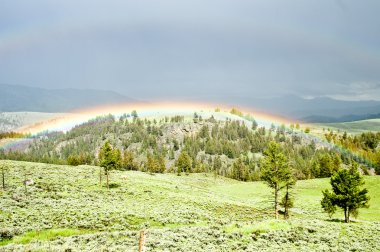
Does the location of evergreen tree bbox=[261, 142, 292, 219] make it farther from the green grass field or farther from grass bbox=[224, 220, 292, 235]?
grass bbox=[224, 220, 292, 235]

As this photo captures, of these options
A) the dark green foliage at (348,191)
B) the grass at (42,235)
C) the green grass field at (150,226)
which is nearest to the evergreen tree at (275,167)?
the green grass field at (150,226)

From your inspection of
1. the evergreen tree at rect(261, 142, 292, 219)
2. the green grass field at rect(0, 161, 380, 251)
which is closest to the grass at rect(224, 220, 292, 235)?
the green grass field at rect(0, 161, 380, 251)

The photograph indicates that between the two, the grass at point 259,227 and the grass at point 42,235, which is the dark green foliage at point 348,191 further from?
the grass at point 42,235

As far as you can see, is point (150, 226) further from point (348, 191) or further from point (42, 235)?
point (348, 191)

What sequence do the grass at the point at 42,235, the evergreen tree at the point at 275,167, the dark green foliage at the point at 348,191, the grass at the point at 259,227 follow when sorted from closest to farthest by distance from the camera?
1. the grass at the point at 42,235
2. the grass at the point at 259,227
3. the dark green foliage at the point at 348,191
4. the evergreen tree at the point at 275,167

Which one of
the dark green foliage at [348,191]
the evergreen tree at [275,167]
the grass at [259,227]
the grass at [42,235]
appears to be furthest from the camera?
the evergreen tree at [275,167]

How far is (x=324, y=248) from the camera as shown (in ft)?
97.2

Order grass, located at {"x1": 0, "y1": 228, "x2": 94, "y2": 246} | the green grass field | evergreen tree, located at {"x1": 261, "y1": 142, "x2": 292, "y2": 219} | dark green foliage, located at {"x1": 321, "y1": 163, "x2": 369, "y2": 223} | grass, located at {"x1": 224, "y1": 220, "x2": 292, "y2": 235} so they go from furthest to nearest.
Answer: evergreen tree, located at {"x1": 261, "y1": 142, "x2": 292, "y2": 219} → dark green foliage, located at {"x1": 321, "y1": 163, "x2": 369, "y2": 223} → grass, located at {"x1": 224, "y1": 220, "x2": 292, "y2": 235} → grass, located at {"x1": 0, "y1": 228, "x2": 94, "y2": 246} → the green grass field

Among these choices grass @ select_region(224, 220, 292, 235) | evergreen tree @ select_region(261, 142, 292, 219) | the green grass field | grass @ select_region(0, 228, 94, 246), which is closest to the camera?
the green grass field

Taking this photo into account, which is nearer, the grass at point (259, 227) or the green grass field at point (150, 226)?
the green grass field at point (150, 226)

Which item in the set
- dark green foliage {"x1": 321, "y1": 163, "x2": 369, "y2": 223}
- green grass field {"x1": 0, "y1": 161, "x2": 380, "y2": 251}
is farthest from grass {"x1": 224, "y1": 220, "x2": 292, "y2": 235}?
dark green foliage {"x1": 321, "y1": 163, "x2": 369, "y2": 223}

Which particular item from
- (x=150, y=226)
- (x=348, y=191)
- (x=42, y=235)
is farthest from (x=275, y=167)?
(x=42, y=235)

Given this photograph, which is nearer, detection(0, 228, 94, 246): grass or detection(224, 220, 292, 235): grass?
detection(0, 228, 94, 246): grass

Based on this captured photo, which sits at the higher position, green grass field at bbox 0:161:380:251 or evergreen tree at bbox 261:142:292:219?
evergreen tree at bbox 261:142:292:219
